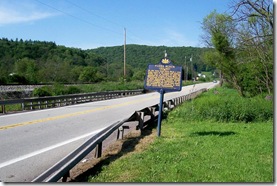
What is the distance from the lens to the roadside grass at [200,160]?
196 inches

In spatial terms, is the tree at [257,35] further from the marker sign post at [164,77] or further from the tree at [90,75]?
the tree at [90,75]

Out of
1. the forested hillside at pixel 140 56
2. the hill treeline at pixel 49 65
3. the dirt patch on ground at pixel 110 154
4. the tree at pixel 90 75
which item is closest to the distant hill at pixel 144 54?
the forested hillside at pixel 140 56

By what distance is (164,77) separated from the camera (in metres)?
8.54

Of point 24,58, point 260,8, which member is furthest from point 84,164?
point 24,58

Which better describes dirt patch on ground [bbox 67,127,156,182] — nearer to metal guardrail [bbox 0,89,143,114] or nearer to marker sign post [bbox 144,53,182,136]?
marker sign post [bbox 144,53,182,136]

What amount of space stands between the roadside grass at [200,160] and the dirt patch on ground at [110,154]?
0.17 metres

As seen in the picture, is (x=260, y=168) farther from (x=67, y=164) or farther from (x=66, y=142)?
(x=66, y=142)

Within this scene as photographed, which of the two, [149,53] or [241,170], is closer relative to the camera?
[241,170]

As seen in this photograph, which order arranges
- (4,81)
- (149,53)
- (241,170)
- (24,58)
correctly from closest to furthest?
(241,170)
(149,53)
(4,81)
(24,58)

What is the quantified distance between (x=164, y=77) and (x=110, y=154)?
247 centimetres

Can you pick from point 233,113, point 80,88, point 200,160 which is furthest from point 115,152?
point 80,88

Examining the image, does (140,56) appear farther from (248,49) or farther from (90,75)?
(90,75)

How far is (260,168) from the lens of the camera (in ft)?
17.2

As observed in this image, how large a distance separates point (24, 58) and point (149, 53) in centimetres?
6312
